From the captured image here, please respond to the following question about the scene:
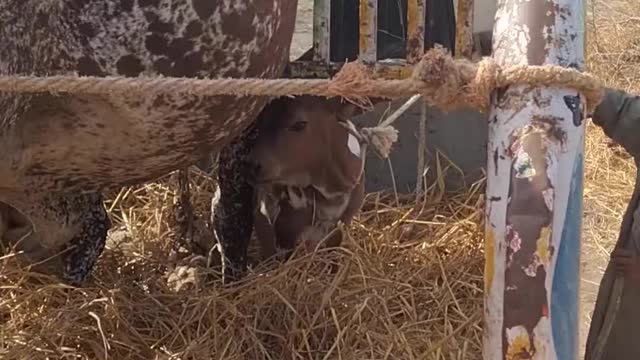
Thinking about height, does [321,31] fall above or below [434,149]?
above

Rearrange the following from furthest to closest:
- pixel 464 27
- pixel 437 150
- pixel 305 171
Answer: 1. pixel 437 150
2. pixel 464 27
3. pixel 305 171

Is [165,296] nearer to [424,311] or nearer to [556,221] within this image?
[424,311]

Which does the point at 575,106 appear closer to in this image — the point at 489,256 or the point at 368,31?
the point at 489,256

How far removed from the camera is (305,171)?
2373 millimetres

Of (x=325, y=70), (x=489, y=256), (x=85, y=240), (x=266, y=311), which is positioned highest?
(x=325, y=70)

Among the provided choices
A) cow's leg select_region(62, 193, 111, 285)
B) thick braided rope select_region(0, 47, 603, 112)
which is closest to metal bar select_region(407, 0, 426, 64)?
cow's leg select_region(62, 193, 111, 285)

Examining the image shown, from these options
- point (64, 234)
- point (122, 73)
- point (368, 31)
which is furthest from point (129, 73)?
point (368, 31)

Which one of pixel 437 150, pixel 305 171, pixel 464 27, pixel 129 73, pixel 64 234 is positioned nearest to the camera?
pixel 129 73

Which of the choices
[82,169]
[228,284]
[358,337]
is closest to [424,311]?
[358,337]

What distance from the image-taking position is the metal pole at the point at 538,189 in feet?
3.45

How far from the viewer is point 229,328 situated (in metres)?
2.20

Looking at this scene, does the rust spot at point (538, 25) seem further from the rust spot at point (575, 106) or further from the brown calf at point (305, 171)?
the brown calf at point (305, 171)

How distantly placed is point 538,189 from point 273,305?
1.28 meters

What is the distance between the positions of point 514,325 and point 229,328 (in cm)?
120
